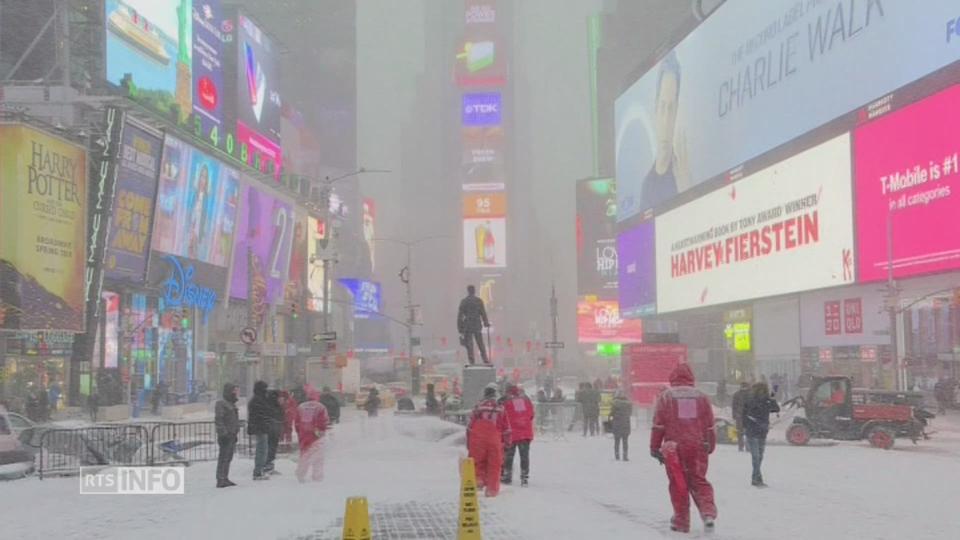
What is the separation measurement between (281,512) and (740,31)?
165 feet

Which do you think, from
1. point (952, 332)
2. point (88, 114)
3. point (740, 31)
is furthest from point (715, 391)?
point (88, 114)

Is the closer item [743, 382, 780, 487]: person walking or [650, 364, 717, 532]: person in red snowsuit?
[650, 364, 717, 532]: person in red snowsuit

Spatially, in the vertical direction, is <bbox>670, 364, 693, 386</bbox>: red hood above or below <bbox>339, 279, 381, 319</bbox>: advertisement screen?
below

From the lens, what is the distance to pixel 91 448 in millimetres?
20266

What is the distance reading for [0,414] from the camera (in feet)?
63.9

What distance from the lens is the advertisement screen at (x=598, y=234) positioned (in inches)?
5546

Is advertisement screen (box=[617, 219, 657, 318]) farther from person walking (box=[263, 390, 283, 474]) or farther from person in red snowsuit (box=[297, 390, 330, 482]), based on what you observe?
person in red snowsuit (box=[297, 390, 330, 482])

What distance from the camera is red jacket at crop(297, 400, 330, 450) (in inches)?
676

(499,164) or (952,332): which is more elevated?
(499,164)

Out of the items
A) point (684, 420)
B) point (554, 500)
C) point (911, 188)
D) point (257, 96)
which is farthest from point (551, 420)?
point (257, 96)

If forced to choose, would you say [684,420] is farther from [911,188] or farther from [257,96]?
[257,96]

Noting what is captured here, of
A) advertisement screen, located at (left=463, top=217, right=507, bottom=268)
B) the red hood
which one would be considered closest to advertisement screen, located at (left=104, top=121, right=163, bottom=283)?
the red hood

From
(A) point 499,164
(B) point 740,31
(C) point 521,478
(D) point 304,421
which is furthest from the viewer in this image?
(A) point 499,164

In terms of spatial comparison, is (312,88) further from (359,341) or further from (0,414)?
(0,414)
